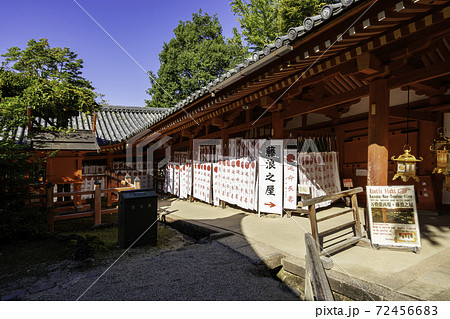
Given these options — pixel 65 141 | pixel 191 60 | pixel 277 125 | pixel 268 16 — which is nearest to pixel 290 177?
pixel 277 125

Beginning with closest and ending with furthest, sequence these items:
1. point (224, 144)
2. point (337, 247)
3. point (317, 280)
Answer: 1. point (317, 280)
2. point (337, 247)
3. point (224, 144)

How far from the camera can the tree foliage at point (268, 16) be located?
1720cm

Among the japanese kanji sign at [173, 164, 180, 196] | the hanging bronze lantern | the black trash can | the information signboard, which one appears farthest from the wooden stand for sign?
the japanese kanji sign at [173, 164, 180, 196]

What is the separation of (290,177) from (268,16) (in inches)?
695

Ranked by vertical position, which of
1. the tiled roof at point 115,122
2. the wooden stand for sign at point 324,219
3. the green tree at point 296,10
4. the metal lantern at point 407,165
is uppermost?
the green tree at point 296,10

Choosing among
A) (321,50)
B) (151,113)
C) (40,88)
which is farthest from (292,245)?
(151,113)

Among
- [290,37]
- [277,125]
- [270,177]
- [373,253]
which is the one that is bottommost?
[373,253]

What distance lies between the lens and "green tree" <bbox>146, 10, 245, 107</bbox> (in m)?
26.4

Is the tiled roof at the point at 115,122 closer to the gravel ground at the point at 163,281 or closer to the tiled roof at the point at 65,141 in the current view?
the tiled roof at the point at 65,141

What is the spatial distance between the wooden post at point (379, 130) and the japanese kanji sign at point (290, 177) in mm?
2736

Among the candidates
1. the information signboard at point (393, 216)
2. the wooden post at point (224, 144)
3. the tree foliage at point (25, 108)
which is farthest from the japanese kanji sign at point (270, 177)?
the tree foliage at point (25, 108)

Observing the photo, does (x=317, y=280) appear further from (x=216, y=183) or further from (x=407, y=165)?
(x=216, y=183)

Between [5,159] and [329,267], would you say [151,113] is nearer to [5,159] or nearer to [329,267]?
[5,159]

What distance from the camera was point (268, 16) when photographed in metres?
19.7
